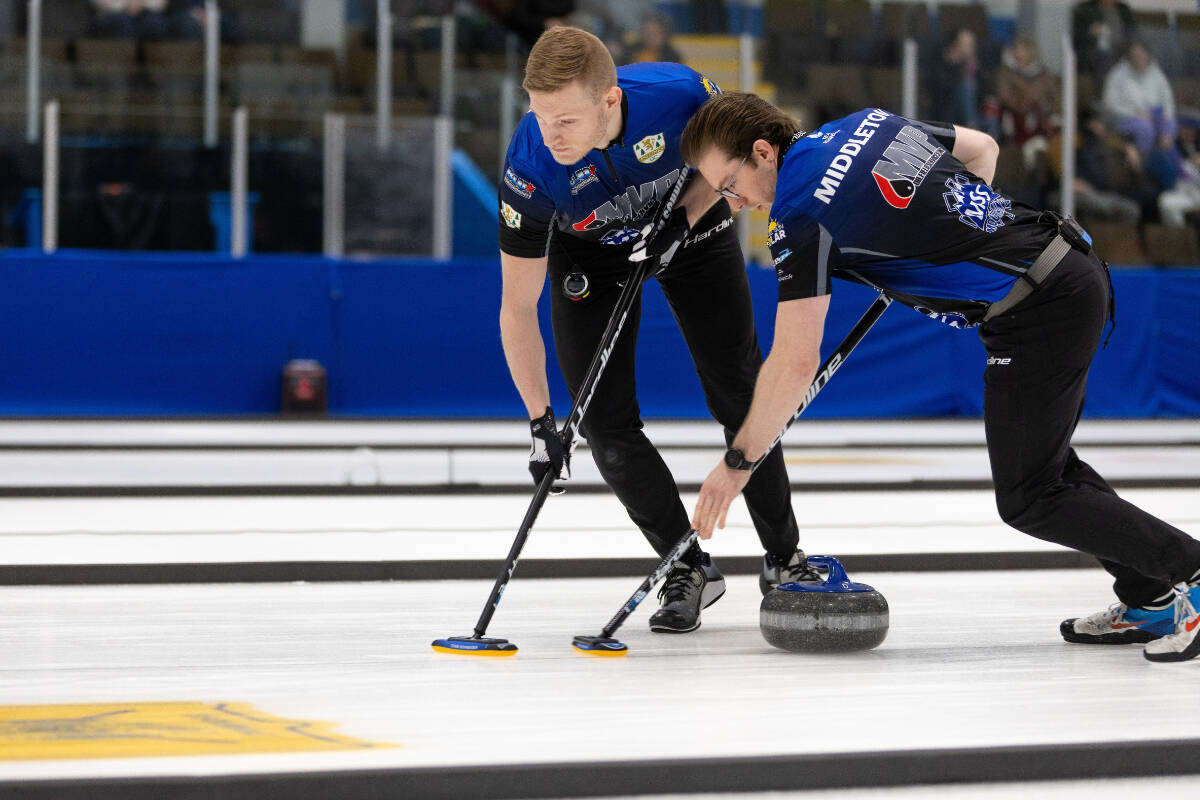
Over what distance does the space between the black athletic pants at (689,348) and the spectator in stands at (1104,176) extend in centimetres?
782

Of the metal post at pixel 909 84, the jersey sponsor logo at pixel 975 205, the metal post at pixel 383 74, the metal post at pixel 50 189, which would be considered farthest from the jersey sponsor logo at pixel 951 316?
the metal post at pixel 909 84

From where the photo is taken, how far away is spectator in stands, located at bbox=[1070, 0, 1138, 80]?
10.7 metres

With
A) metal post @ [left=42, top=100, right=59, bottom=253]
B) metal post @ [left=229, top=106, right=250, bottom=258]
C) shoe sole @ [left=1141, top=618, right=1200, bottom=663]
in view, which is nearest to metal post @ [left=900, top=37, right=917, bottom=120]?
metal post @ [left=229, top=106, right=250, bottom=258]

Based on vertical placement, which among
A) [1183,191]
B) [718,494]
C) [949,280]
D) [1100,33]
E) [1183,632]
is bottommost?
[1183,632]

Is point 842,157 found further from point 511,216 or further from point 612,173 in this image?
point 511,216

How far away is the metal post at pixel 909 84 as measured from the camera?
426 inches

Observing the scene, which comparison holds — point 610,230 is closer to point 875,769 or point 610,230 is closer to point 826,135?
point 826,135

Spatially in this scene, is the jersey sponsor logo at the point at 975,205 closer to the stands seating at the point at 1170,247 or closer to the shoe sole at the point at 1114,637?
the shoe sole at the point at 1114,637

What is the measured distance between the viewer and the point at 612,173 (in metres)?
3.11

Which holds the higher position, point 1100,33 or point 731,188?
point 1100,33

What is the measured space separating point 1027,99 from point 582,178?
27.8 ft

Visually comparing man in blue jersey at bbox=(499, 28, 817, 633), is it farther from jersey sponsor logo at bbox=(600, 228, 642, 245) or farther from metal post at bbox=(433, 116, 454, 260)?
metal post at bbox=(433, 116, 454, 260)

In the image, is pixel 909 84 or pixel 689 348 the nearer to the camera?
pixel 689 348

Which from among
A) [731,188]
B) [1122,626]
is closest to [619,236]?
[731,188]
